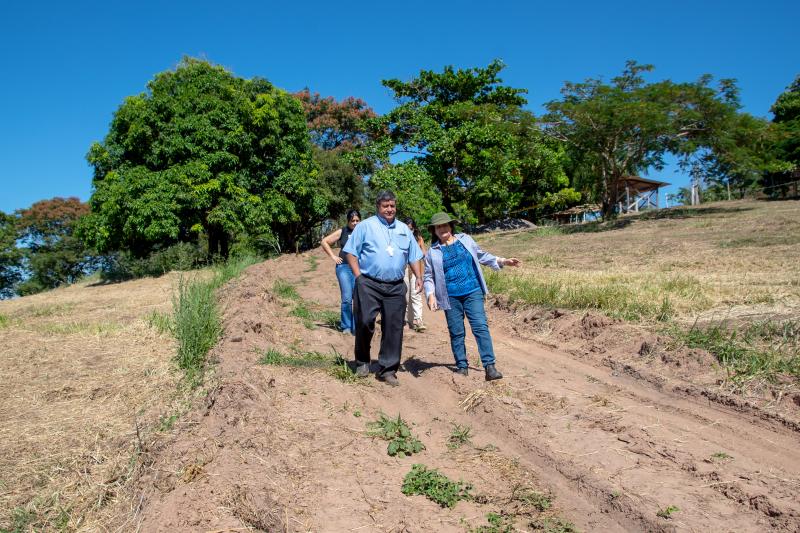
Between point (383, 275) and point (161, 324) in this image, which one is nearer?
point (383, 275)

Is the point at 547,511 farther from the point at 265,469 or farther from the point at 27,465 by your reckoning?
the point at 27,465

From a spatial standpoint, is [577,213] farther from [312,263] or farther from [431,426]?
[431,426]

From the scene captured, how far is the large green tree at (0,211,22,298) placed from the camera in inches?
1382

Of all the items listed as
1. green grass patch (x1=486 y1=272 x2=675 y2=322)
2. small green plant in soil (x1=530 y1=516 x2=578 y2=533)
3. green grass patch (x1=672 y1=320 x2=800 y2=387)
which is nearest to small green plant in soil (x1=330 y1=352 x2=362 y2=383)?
small green plant in soil (x1=530 y1=516 x2=578 y2=533)

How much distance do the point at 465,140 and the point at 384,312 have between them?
70.3 feet

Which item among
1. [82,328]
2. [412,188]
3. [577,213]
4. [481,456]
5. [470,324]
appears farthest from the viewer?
[577,213]

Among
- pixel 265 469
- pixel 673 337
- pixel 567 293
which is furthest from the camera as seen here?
pixel 567 293

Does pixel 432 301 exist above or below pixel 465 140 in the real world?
below

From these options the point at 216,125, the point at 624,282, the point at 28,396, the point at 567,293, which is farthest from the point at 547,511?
the point at 216,125

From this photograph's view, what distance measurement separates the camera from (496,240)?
21.9 meters

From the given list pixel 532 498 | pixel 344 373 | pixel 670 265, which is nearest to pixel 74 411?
pixel 344 373

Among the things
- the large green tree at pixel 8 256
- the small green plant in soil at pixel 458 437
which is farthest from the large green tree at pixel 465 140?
the large green tree at pixel 8 256

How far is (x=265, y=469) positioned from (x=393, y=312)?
2.28 metres

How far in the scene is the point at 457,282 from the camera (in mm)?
5797
